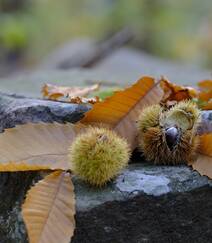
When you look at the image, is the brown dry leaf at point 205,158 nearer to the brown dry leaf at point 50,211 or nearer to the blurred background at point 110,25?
the brown dry leaf at point 50,211

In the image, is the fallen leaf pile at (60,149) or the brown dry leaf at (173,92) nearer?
the fallen leaf pile at (60,149)

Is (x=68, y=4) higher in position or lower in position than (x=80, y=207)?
higher

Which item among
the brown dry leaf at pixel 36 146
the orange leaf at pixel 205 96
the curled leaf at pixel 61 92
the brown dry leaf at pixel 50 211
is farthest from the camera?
the curled leaf at pixel 61 92

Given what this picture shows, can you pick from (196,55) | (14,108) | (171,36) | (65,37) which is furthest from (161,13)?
(14,108)

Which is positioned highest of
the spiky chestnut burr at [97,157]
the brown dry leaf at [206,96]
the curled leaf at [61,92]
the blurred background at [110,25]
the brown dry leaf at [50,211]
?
the blurred background at [110,25]

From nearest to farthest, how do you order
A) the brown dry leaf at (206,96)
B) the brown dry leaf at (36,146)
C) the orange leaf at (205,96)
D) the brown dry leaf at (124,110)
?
the brown dry leaf at (36,146)
the brown dry leaf at (124,110)
the brown dry leaf at (206,96)
the orange leaf at (205,96)

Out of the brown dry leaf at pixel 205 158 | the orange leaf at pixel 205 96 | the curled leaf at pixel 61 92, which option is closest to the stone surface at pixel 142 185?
the brown dry leaf at pixel 205 158

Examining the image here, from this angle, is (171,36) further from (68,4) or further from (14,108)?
(14,108)
